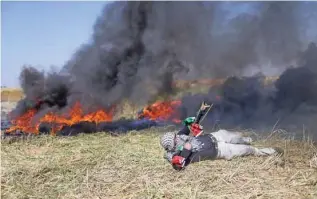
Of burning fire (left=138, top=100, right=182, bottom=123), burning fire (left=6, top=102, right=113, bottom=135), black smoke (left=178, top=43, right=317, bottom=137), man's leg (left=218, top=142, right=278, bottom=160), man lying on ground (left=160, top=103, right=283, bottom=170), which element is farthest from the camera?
burning fire (left=138, top=100, right=182, bottom=123)

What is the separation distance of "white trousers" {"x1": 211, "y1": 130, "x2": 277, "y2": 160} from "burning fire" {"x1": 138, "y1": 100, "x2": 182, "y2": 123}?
241 inches

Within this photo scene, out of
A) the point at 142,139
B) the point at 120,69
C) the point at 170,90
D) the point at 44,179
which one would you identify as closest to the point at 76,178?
the point at 44,179

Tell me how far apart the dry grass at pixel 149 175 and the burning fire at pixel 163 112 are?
5.04 m

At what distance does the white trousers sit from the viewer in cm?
706

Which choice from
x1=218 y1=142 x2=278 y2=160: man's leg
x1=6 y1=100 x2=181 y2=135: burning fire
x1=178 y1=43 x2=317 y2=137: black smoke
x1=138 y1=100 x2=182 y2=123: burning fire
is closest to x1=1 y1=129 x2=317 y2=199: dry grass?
x1=218 y1=142 x2=278 y2=160: man's leg

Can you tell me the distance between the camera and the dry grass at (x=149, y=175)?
5.83 m

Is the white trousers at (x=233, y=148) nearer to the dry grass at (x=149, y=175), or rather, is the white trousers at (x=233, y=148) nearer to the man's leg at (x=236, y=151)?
the man's leg at (x=236, y=151)

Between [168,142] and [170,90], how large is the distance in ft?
34.7

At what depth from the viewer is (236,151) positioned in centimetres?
707

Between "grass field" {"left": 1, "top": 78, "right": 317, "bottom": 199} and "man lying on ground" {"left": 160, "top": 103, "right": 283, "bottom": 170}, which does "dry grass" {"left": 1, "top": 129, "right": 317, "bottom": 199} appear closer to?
"grass field" {"left": 1, "top": 78, "right": 317, "bottom": 199}

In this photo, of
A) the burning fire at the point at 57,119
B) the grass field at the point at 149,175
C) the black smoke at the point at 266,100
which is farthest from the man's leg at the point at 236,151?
the burning fire at the point at 57,119

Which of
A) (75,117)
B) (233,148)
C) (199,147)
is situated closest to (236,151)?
(233,148)

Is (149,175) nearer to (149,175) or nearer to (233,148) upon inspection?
(149,175)

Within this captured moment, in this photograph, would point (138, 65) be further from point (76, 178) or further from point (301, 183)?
point (301, 183)
